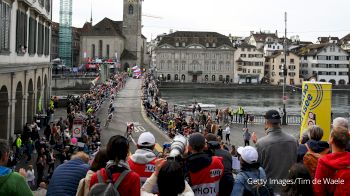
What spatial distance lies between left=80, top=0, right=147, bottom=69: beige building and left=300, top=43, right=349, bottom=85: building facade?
135 ft

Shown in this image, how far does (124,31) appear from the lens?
111625 millimetres

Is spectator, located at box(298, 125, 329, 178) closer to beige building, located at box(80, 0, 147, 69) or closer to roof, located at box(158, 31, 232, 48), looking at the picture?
beige building, located at box(80, 0, 147, 69)

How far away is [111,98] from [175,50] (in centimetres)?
7671

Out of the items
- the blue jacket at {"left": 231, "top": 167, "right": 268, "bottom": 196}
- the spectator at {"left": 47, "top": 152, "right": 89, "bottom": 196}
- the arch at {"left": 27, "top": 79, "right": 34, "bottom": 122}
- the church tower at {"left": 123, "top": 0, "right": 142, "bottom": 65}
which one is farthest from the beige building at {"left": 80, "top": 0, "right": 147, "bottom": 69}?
the blue jacket at {"left": 231, "top": 167, "right": 268, "bottom": 196}

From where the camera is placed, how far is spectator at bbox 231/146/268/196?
5.19 metres

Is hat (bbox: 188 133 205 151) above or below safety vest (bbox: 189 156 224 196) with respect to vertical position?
above

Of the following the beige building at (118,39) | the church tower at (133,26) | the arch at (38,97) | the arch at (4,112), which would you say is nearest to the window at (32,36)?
the arch at (38,97)

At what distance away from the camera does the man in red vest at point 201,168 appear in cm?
562

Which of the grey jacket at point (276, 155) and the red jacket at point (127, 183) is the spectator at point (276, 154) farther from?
the red jacket at point (127, 183)

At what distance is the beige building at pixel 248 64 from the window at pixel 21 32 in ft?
318

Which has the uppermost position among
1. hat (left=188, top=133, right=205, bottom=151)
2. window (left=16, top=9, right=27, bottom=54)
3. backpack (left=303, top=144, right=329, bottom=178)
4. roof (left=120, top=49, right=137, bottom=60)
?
roof (left=120, top=49, right=137, bottom=60)

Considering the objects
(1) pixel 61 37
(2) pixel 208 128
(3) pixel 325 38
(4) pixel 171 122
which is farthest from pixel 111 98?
(3) pixel 325 38

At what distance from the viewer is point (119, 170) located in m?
5.00

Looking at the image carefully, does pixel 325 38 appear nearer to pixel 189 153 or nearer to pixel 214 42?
pixel 214 42
